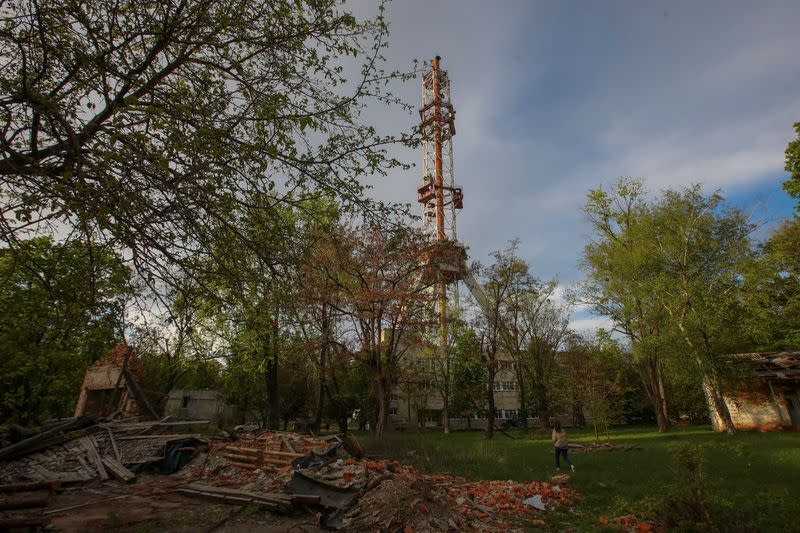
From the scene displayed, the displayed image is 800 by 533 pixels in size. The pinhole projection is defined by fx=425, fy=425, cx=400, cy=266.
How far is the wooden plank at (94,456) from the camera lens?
13.6m

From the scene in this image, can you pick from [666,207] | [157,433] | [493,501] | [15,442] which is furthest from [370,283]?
[666,207]

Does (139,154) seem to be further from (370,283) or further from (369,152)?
(370,283)

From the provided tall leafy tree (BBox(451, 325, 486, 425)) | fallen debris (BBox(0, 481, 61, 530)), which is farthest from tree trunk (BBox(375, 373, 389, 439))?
tall leafy tree (BBox(451, 325, 486, 425))

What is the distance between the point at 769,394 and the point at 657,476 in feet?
73.1

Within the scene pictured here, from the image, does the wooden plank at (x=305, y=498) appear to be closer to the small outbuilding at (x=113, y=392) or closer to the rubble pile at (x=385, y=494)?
the rubble pile at (x=385, y=494)

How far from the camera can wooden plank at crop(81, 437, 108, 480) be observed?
→ 1358cm

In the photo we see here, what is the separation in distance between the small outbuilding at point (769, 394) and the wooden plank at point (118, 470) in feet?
102

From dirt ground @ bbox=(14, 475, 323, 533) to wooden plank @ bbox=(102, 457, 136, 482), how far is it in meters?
1.41

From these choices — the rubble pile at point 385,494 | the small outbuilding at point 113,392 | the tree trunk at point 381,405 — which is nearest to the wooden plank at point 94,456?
the rubble pile at point 385,494

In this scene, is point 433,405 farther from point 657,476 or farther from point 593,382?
point 657,476

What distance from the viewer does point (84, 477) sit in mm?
13219

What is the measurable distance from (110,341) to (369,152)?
5.07 metres

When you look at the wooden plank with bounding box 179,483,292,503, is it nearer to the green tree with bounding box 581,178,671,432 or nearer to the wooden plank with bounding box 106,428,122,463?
the wooden plank with bounding box 106,428,122,463

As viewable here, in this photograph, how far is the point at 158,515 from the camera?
360 inches
